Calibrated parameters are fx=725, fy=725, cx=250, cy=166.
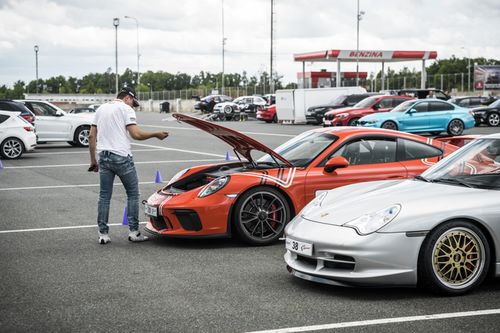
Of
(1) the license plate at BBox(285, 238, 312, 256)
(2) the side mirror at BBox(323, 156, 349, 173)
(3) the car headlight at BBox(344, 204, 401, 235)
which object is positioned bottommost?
(1) the license plate at BBox(285, 238, 312, 256)

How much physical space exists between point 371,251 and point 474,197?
0.97 meters

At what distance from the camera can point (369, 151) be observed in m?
8.30

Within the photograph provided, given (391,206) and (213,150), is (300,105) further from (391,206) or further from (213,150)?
(391,206)

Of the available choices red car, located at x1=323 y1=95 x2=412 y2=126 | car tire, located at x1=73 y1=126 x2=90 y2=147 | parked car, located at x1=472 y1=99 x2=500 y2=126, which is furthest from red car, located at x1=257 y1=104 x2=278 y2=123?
car tire, located at x1=73 y1=126 x2=90 y2=147

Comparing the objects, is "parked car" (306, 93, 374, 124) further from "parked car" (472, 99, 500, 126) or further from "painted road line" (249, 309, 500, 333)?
"painted road line" (249, 309, 500, 333)

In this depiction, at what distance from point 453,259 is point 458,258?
0.04m

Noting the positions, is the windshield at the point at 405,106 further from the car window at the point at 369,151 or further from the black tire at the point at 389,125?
the car window at the point at 369,151

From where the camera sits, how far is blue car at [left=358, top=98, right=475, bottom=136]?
85.2 feet

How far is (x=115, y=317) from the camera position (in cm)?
512

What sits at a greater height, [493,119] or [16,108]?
[16,108]

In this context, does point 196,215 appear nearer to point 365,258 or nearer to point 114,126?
point 114,126

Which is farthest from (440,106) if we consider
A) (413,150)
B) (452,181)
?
(452,181)

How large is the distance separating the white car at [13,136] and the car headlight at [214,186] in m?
13.6

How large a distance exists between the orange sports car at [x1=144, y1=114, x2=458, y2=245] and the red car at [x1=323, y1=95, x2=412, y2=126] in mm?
20975
